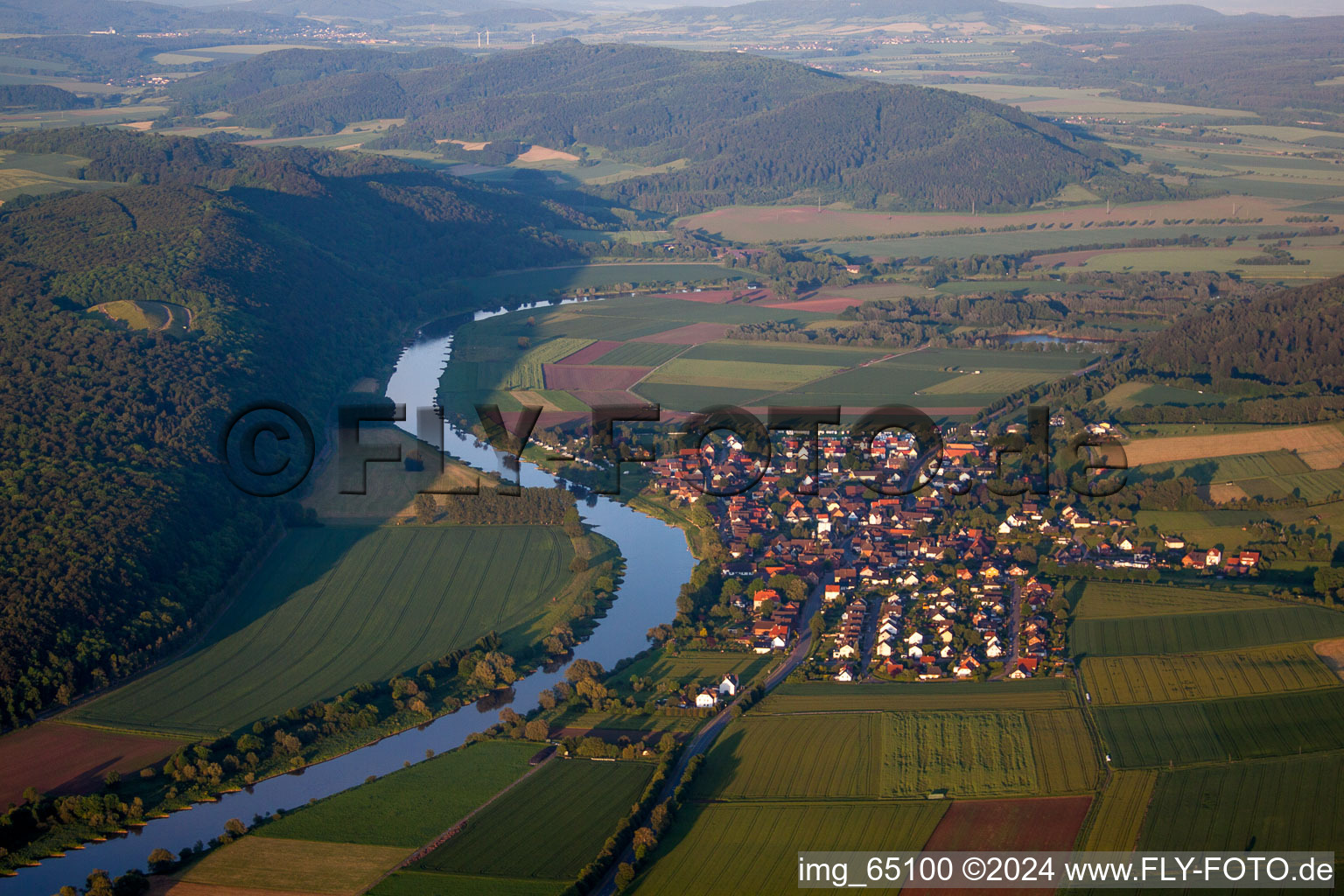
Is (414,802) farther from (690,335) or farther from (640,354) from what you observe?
(690,335)

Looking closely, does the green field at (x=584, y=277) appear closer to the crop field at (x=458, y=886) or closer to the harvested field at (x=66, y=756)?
the harvested field at (x=66, y=756)

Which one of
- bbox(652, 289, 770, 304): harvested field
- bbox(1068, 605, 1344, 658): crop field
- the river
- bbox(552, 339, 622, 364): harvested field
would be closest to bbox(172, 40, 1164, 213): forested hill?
bbox(652, 289, 770, 304): harvested field

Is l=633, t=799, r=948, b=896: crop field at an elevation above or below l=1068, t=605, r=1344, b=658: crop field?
below

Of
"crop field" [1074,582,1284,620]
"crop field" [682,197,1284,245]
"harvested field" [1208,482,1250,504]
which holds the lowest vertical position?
"crop field" [1074,582,1284,620]

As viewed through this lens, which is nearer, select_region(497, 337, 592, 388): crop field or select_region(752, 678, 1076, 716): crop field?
select_region(752, 678, 1076, 716): crop field

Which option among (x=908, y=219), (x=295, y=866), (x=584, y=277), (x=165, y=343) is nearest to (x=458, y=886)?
(x=295, y=866)

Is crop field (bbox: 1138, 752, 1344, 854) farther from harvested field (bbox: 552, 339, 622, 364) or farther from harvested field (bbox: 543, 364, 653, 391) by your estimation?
harvested field (bbox: 552, 339, 622, 364)

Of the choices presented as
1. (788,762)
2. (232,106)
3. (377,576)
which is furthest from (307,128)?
(788,762)

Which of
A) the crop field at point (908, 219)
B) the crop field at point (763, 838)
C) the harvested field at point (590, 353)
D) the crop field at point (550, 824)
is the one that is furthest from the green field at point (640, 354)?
the crop field at point (763, 838)
